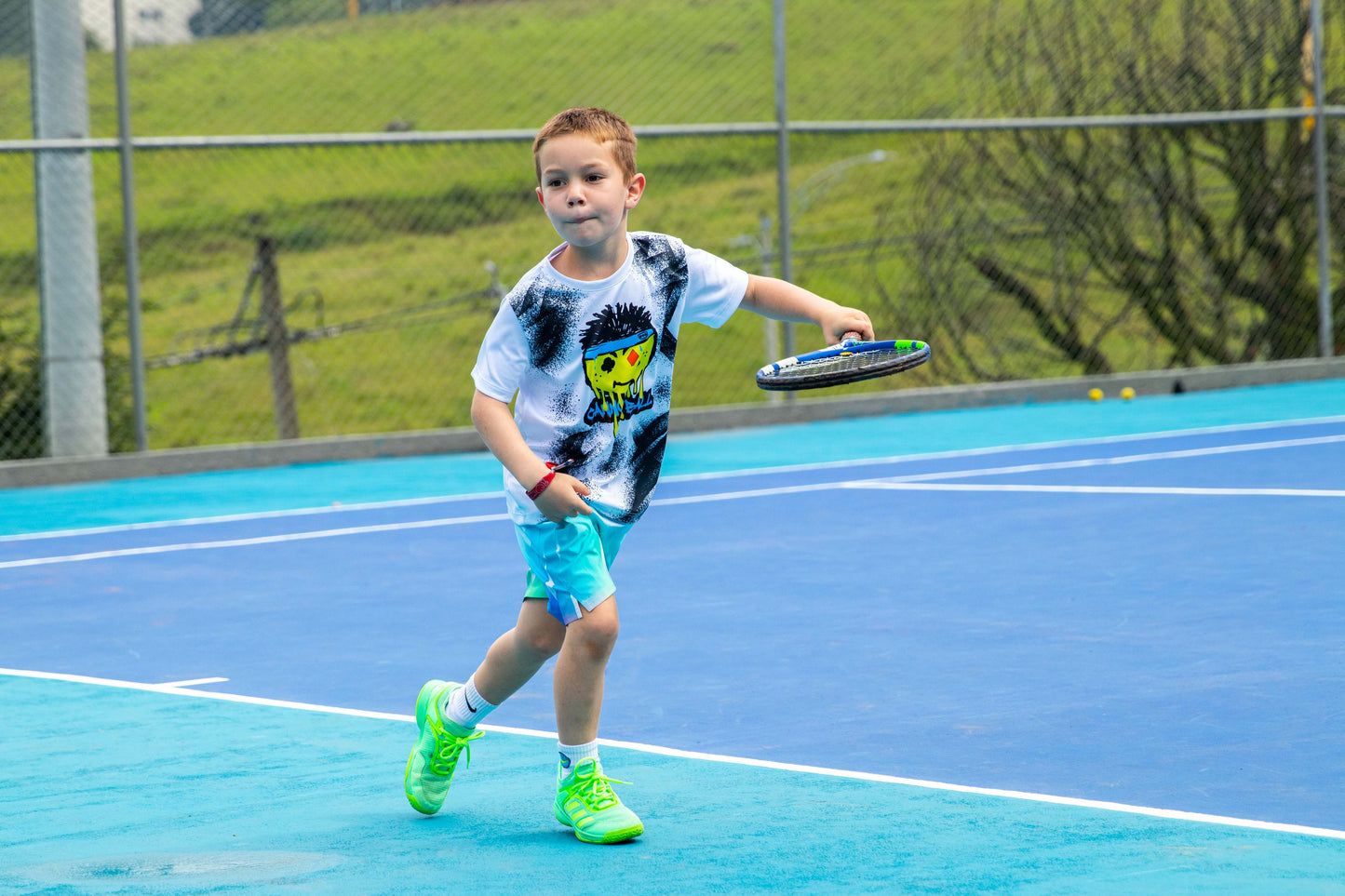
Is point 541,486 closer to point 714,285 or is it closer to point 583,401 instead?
point 583,401

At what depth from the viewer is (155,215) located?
1499 centimetres

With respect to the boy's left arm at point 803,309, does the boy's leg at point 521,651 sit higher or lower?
lower

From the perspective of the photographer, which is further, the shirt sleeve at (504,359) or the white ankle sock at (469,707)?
the white ankle sock at (469,707)

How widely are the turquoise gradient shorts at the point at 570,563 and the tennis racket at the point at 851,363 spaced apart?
0.46 meters

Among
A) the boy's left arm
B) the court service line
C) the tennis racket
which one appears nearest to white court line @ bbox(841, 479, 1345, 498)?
the court service line

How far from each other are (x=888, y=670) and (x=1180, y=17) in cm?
1270

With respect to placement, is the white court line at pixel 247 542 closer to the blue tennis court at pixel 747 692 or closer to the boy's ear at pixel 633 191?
the blue tennis court at pixel 747 692

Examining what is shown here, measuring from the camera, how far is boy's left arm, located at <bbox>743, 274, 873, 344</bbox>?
3.80 metres

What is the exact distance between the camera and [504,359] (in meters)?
3.84

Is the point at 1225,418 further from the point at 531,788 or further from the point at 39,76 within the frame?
the point at 531,788

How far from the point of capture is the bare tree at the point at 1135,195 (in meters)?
16.3

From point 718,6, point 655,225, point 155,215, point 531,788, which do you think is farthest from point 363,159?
point 531,788

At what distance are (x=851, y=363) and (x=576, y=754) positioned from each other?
0.96 m

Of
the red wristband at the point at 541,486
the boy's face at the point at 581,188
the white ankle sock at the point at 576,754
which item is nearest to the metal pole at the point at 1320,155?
the boy's face at the point at 581,188
